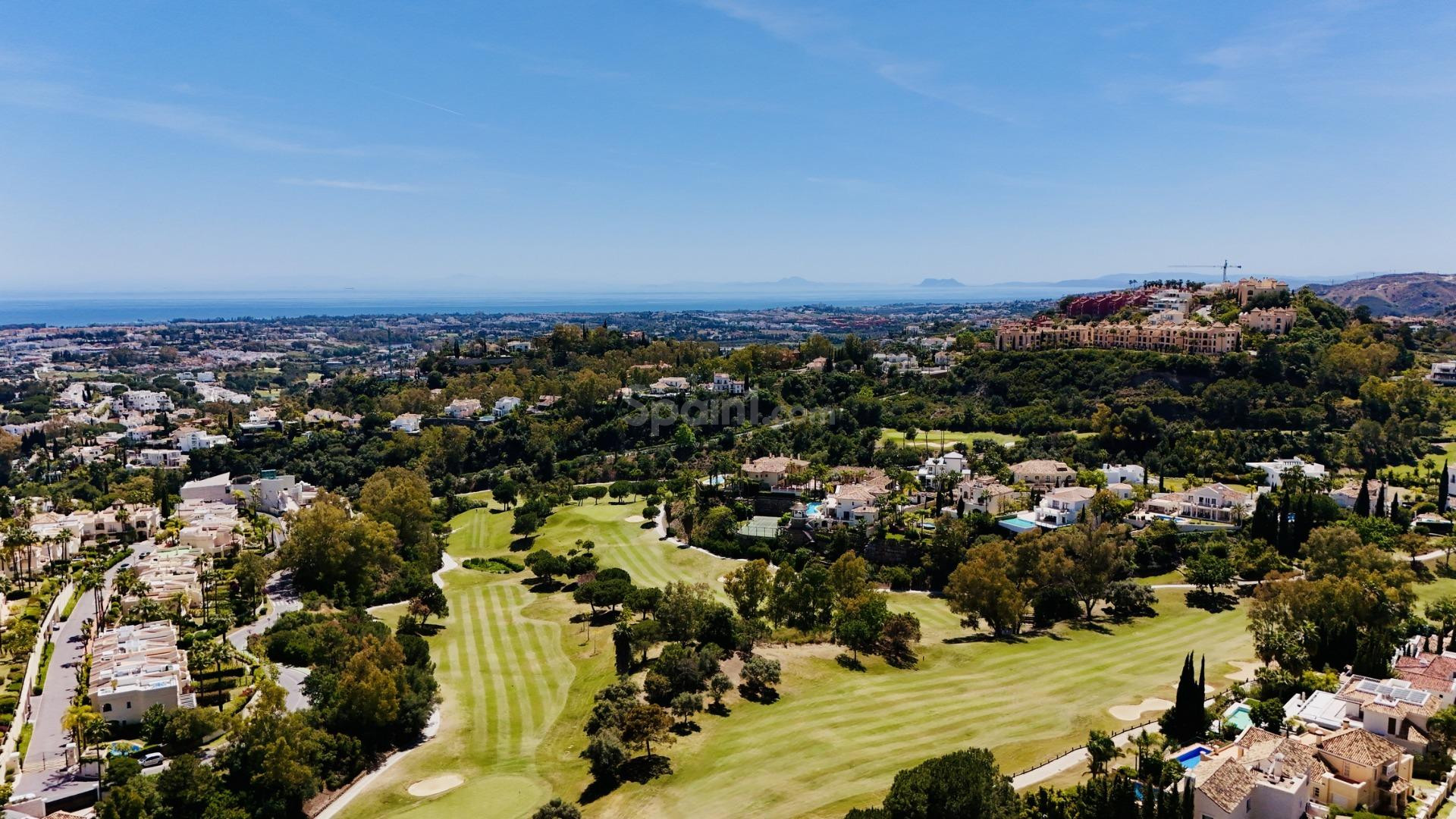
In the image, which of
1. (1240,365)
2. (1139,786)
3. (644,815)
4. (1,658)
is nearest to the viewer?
(1139,786)

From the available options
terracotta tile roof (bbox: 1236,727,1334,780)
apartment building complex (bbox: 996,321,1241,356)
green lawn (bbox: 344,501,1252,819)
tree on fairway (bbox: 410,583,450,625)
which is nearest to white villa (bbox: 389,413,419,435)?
tree on fairway (bbox: 410,583,450,625)

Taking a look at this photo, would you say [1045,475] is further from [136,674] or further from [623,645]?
[136,674]

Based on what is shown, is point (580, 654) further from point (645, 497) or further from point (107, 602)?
point (645, 497)

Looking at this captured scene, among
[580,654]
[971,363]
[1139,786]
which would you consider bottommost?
[580,654]

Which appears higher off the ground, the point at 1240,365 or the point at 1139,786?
the point at 1240,365

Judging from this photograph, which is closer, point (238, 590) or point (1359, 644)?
point (1359, 644)

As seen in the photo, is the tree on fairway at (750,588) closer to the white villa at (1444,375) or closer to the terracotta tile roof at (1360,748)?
the terracotta tile roof at (1360,748)

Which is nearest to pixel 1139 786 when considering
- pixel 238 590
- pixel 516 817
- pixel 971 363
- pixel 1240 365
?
pixel 516 817

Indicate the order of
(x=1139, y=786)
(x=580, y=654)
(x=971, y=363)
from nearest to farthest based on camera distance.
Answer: (x=1139, y=786), (x=580, y=654), (x=971, y=363)
